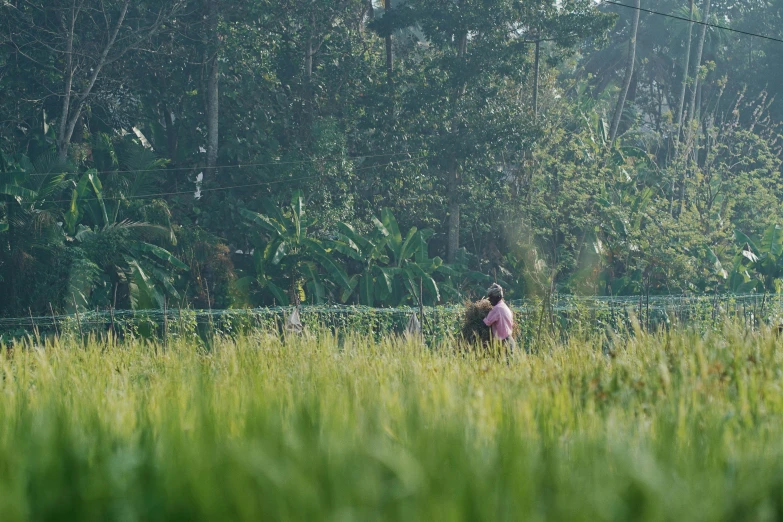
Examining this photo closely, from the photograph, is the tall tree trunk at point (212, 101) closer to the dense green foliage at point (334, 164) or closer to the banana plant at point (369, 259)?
the dense green foliage at point (334, 164)

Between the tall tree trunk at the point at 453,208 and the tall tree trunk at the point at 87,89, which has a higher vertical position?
the tall tree trunk at the point at 87,89

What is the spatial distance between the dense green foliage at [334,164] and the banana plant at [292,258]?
57 millimetres

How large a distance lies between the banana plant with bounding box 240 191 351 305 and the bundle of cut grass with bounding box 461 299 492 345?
11.7 metres

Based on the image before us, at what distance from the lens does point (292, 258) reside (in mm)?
22844

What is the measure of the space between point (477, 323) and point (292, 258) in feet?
42.1

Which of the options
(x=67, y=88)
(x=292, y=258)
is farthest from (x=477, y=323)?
(x=67, y=88)

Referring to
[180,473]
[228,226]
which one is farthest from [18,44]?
[180,473]

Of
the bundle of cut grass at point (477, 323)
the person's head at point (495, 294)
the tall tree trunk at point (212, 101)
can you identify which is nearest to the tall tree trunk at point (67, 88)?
the tall tree trunk at point (212, 101)

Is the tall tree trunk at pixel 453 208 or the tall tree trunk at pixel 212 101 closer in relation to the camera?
the tall tree trunk at pixel 212 101

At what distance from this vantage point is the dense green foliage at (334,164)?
72.5 feet

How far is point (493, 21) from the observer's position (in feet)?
85.8

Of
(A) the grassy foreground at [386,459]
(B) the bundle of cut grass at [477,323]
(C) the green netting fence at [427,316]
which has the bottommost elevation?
(C) the green netting fence at [427,316]

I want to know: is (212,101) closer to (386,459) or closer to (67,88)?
(67,88)

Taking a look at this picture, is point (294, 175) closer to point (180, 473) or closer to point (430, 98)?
point (430, 98)
